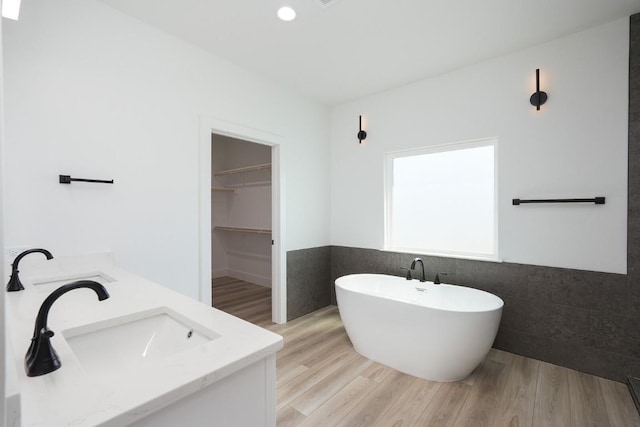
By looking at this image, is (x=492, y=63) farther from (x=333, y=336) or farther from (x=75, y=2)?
(x=75, y=2)

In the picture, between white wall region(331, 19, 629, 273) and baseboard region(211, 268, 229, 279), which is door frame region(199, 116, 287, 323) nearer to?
white wall region(331, 19, 629, 273)

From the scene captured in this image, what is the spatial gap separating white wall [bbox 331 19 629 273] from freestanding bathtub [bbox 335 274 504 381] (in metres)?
0.66

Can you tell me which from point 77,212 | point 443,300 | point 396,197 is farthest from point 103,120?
point 443,300

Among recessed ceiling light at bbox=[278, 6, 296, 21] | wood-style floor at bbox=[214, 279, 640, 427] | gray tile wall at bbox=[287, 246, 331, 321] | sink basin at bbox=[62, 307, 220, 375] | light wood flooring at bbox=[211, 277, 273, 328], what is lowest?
wood-style floor at bbox=[214, 279, 640, 427]

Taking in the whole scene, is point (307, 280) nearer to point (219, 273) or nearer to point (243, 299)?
point (243, 299)

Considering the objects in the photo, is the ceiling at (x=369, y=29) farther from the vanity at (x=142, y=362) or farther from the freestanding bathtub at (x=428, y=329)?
the freestanding bathtub at (x=428, y=329)

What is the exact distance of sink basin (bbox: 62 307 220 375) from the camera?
992 millimetres

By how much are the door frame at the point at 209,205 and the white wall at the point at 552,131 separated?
4.79 ft

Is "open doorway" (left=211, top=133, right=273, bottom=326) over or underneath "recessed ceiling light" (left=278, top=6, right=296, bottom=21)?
underneath

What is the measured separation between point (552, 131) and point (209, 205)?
2941 millimetres

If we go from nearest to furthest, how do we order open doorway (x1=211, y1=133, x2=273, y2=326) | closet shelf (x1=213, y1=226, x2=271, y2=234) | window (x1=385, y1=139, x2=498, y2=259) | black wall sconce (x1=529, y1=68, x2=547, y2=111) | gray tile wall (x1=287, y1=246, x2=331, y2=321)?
black wall sconce (x1=529, y1=68, x2=547, y2=111) < window (x1=385, y1=139, x2=498, y2=259) < gray tile wall (x1=287, y1=246, x2=331, y2=321) < closet shelf (x1=213, y1=226, x2=271, y2=234) < open doorway (x1=211, y1=133, x2=273, y2=326)

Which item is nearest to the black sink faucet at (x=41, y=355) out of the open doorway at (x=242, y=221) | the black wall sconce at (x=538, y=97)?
the black wall sconce at (x=538, y=97)

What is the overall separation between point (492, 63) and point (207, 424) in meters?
3.34

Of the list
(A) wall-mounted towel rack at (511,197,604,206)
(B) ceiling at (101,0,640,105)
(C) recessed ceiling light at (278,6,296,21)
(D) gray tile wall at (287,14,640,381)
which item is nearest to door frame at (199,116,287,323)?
(B) ceiling at (101,0,640,105)
